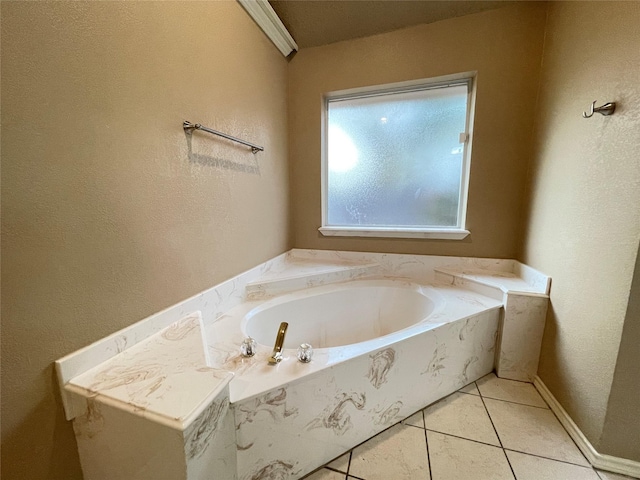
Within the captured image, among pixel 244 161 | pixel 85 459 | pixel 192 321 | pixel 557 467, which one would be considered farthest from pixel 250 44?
pixel 557 467

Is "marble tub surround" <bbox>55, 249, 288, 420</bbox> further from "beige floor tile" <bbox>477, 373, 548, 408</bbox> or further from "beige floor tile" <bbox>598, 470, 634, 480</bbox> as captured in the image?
"beige floor tile" <bbox>598, 470, 634, 480</bbox>

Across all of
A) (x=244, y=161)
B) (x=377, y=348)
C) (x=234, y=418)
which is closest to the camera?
(x=234, y=418)

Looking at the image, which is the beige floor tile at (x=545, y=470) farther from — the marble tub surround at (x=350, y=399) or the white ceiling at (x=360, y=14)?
the white ceiling at (x=360, y=14)

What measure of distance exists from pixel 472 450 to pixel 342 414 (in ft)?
1.87

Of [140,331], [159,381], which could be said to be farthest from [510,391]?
[140,331]

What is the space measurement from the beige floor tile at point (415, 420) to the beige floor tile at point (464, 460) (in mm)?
64

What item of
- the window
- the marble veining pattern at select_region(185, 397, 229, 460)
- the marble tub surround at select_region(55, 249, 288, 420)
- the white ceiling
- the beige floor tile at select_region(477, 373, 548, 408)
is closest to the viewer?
the marble veining pattern at select_region(185, 397, 229, 460)

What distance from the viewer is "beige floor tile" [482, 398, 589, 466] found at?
0.99 metres

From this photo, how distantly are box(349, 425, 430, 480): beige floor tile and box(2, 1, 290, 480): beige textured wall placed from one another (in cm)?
93

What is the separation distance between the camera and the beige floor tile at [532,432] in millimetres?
988

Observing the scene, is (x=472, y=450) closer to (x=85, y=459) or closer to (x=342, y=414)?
(x=342, y=414)

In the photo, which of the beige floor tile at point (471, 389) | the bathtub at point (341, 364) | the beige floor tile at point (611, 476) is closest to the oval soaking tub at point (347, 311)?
the bathtub at point (341, 364)

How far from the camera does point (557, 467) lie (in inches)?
36.6

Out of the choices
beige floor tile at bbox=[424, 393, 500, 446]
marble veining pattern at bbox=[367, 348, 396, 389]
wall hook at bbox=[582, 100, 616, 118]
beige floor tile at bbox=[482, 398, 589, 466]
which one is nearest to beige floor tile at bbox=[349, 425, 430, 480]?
beige floor tile at bbox=[424, 393, 500, 446]
